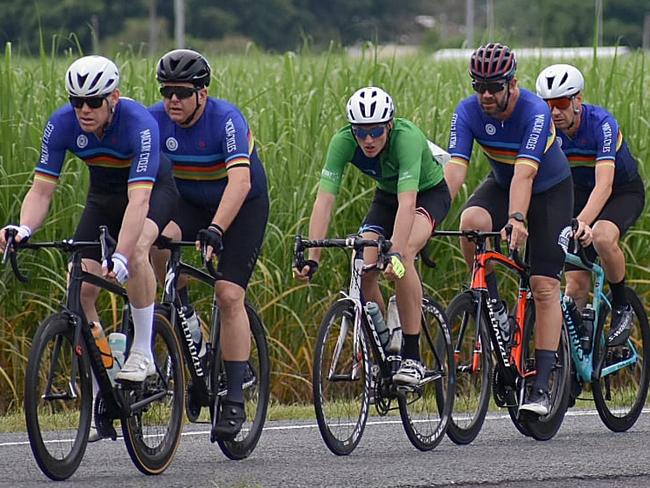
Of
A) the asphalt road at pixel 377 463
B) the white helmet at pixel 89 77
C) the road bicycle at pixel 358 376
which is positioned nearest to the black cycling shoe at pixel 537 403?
the asphalt road at pixel 377 463

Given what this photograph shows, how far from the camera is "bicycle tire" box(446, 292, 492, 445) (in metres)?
8.70

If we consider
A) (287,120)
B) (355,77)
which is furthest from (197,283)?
(355,77)

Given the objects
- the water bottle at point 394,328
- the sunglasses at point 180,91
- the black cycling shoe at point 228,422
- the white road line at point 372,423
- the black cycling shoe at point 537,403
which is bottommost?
the white road line at point 372,423

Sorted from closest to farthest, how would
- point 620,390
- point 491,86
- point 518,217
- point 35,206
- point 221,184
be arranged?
point 35,206 → point 221,184 → point 518,217 → point 491,86 → point 620,390

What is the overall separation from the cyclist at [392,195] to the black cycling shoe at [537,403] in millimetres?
726

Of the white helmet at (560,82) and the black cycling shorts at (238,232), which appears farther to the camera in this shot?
the white helmet at (560,82)

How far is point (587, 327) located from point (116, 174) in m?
3.28

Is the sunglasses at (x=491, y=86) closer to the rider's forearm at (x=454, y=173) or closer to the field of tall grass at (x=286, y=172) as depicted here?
the rider's forearm at (x=454, y=173)

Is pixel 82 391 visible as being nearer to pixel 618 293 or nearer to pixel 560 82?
pixel 560 82

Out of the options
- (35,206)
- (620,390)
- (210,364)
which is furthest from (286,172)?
(35,206)

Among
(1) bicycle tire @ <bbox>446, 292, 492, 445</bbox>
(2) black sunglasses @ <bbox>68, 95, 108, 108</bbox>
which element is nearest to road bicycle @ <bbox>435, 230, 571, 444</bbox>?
(1) bicycle tire @ <bbox>446, 292, 492, 445</bbox>

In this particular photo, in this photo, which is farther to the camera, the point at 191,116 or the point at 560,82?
the point at 560,82

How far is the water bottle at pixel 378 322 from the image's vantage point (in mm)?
8328

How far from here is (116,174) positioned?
7734 mm
